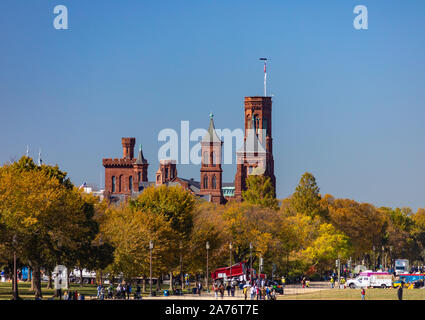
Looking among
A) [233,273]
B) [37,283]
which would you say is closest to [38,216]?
[37,283]

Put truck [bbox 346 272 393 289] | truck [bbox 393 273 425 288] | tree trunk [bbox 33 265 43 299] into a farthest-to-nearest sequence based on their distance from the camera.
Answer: truck [bbox 346 272 393 289], truck [bbox 393 273 425 288], tree trunk [bbox 33 265 43 299]

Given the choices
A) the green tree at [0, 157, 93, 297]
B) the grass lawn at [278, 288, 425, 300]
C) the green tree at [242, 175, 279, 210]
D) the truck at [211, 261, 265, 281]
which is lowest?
the grass lawn at [278, 288, 425, 300]

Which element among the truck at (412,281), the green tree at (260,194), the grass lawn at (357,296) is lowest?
the grass lawn at (357,296)

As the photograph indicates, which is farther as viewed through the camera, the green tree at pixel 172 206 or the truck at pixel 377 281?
the truck at pixel 377 281

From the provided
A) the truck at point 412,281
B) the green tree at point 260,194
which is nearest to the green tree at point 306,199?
the green tree at point 260,194

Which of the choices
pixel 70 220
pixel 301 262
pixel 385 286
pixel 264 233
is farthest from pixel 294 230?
pixel 70 220

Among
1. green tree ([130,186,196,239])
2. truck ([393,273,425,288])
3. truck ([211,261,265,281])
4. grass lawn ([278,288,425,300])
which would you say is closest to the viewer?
grass lawn ([278,288,425,300])

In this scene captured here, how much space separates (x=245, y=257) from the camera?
438 ft

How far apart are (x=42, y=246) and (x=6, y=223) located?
5.82 m

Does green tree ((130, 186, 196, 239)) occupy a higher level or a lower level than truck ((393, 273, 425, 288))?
higher

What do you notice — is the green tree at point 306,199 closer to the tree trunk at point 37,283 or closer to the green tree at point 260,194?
the green tree at point 260,194

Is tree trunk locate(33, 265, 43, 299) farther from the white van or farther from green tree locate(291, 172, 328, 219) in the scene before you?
green tree locate(291, 172, 328, 219)

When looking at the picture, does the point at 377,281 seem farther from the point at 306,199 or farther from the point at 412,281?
the point at 306,199

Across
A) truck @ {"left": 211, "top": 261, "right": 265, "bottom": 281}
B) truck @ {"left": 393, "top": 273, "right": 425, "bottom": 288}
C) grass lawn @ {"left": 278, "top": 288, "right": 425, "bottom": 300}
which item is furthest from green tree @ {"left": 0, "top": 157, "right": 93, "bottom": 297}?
truck @ {"left": 393, "top": 273, "right": 425, "bottom": 288}
